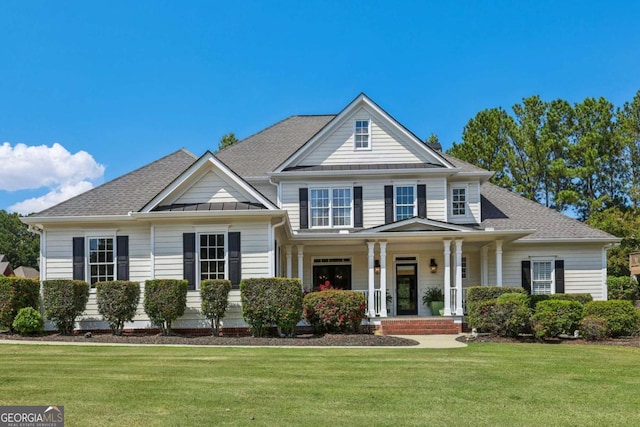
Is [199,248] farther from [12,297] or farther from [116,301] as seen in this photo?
[12,297]

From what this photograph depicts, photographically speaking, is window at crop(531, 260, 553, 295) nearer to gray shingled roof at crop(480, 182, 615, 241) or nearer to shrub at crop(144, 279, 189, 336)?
gray shingled roof at crop(480, 182, 615, 241)

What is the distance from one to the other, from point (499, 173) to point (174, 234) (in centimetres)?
2729

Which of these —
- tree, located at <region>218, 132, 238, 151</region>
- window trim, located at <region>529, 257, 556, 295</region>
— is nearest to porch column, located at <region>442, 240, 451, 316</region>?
window trim, located at <region>529, 257, 556, 295</region>

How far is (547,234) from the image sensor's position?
75.5 feet

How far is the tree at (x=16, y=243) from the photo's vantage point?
87.9 meters

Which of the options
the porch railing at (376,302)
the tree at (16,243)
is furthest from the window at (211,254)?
the tree at (16,243)

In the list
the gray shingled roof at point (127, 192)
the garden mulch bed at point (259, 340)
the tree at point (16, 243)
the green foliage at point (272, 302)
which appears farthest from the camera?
the tree at point (16, 243)

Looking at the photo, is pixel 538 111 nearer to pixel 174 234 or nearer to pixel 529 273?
pixel 529 273

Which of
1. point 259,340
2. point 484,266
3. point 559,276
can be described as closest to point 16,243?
point 484,266

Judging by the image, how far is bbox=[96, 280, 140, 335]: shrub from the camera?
17156mm

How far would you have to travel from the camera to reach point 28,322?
650 inches

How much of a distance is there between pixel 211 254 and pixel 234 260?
77 cm

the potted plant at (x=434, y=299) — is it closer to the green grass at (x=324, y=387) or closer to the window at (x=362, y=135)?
the window at (x=362, y=135)

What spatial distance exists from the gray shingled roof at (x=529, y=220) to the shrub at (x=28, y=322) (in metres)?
15.5
